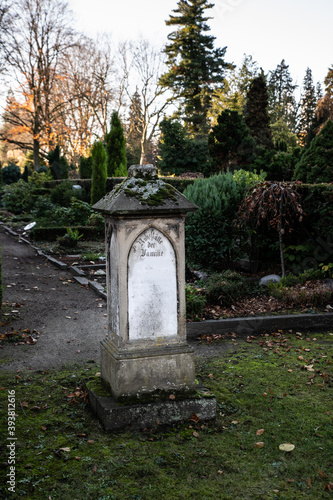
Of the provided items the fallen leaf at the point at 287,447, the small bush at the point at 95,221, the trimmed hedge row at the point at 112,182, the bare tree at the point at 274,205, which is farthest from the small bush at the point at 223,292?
the trimmed hedge row at the point at 112,182

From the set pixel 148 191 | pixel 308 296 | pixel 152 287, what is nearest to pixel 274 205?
pixel 308 296

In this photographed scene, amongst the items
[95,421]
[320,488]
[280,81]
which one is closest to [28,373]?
[95,421]

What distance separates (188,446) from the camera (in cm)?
324

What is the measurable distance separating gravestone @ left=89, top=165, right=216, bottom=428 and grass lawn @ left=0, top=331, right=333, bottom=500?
34cm

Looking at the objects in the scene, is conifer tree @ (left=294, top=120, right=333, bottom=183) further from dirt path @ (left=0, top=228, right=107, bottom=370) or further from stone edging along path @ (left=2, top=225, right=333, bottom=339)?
dirt path @ (left=0, top=228, right=107, bottom=370)

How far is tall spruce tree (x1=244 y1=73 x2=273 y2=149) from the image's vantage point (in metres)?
24.9

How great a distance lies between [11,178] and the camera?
33.7 m

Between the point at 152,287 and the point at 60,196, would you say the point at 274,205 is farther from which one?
the point at 60,196

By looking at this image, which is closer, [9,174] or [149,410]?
[149,410]

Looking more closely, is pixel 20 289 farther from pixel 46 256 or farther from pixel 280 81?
pixel 280 81

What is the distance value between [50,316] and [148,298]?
3.91 metres

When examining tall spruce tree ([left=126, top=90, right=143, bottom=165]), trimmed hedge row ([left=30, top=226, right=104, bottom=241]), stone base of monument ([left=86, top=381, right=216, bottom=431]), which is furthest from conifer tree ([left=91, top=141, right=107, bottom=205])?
tall spruce tree ([left=126, top=90, right=143, bottom=165])

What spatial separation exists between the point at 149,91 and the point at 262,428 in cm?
3514

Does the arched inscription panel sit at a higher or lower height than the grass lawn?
higher
